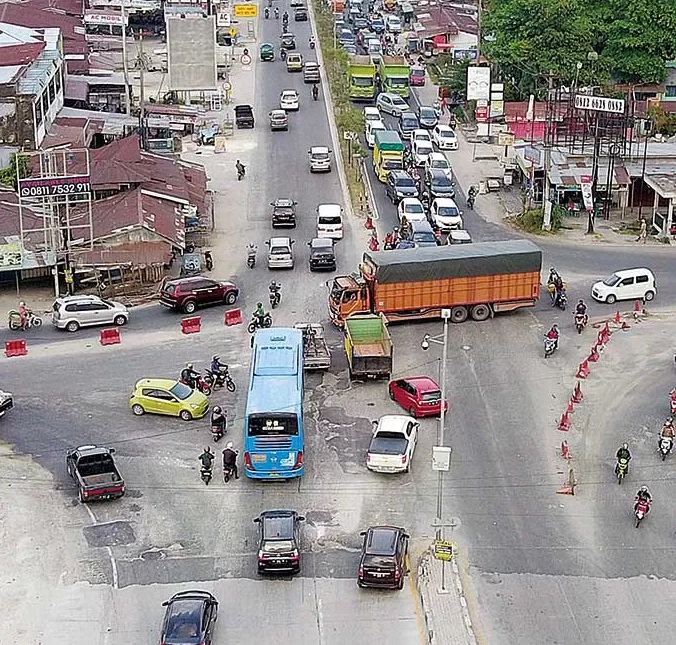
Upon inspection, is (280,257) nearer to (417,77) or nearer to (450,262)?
(450,262)

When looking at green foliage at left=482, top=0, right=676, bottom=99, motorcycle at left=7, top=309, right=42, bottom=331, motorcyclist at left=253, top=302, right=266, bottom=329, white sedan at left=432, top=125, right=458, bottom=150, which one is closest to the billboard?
white sedan at left=432, top=125, right=458, bottom=150

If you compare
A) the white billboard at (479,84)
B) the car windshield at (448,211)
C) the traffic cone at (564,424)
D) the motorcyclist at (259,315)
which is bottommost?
the traffic cone at (564,424)

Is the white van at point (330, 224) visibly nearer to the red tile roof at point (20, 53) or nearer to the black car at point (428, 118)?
the black car at point (428, 118)

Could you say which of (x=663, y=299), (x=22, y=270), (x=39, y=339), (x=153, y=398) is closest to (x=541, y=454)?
(x=153, y=398)

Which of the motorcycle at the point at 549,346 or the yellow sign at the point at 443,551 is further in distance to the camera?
the motorcycle at the point at 549,346

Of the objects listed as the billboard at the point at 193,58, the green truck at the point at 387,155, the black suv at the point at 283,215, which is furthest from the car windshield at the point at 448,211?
the billboard at the point at 193,58

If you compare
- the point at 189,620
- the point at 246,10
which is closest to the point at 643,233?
the point at 189,620

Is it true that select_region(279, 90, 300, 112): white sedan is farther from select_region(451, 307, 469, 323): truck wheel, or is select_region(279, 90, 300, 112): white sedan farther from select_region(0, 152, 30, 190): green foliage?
select_region(451, 307, 469, 323): truck wheel
